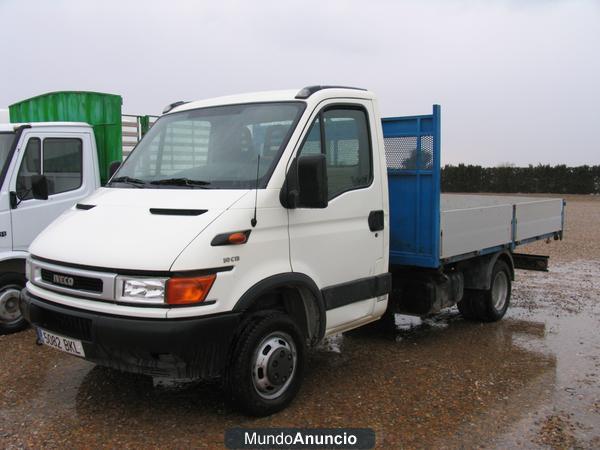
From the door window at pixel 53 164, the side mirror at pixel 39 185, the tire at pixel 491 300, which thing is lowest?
the tire at pixel 491 300

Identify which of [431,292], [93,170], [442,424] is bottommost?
[442,424]

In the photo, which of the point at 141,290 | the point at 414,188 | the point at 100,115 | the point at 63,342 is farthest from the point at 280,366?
the point at 100,115

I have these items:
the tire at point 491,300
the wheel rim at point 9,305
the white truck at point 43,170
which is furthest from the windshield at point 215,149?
the tire at point 491,300

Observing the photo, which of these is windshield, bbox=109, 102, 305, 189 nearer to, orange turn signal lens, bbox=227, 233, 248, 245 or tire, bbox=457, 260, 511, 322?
orange turn signal lens, bbox=227, 233, 248, 245

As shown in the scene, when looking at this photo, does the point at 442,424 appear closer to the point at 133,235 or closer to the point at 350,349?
the point at 350,349

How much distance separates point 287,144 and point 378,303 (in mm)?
1774

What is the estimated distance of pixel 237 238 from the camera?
4020 millimetres

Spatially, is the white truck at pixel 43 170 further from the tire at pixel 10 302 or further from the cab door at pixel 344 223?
the cab door at pixel 344 223

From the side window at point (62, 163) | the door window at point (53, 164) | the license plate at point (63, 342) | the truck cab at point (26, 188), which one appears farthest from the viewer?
the side window at point (62, 163)

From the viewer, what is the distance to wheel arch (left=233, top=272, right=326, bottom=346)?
170 inches

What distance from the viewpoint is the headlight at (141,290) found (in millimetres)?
3795

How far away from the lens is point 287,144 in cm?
447

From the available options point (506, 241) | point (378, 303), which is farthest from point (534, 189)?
point (378, 303)

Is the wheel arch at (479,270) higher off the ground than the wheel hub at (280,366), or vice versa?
the wheel arch at (479,270)
